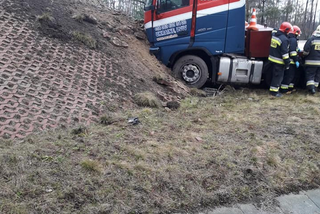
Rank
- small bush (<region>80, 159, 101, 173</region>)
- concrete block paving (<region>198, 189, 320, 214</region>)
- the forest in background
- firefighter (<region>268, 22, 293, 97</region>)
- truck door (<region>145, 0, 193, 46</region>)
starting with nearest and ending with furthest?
concrete block paving (<region>198, 189, 320, 214</region>) < small bush (<region>80, 159, 101, 173</region>) < firefighter (<region>268, 22, 293, 97</region>) < truck door (<region>145, 0, 193, 46</region>) < the forest in background

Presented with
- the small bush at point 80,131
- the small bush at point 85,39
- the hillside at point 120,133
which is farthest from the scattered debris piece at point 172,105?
the small bush at point 85,39

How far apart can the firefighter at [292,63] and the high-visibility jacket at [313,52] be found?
257mm

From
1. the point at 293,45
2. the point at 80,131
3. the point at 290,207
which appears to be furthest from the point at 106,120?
the point at 293,45

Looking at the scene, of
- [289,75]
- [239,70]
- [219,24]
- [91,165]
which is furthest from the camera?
[239,70]

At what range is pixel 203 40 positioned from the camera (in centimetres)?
758

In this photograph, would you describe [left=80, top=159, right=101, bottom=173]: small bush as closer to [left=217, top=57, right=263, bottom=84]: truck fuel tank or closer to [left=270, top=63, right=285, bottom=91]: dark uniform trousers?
[left=217, top=57, right=263, bottom=84]: truck fuel tank

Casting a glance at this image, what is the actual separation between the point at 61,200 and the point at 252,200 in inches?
75.5

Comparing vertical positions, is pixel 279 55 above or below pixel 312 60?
above

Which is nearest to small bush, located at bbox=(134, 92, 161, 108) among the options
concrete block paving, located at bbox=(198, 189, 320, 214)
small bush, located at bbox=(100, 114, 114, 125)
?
small bush, located at bbox=(100, 114, 114, 125)

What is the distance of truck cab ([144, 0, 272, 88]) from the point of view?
7340 mm

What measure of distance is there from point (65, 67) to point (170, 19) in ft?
10.4

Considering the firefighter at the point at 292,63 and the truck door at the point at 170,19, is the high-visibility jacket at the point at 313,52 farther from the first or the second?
the truck door at the point at 170,19

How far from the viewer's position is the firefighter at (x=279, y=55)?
6.97 m

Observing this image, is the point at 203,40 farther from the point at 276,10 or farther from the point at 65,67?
the point at 276,10
